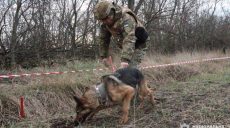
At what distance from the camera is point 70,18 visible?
1606cm

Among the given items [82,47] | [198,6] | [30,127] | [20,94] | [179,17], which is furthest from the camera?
[198,6]

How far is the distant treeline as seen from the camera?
1230cm

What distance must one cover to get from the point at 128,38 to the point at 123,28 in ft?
0.81

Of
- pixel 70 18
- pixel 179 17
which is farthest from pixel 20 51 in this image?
pixel 179 17

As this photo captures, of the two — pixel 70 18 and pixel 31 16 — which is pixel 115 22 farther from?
pixel 70 18

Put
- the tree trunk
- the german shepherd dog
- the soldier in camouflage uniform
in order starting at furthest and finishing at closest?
the tree trunk
the soldier in camouflage uniform
the german shepherd dog

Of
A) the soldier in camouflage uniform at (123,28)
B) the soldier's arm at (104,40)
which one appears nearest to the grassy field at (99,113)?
the soldier in camouflage uniform at (123,28)

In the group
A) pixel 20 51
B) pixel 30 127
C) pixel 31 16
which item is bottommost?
pixel 30 127

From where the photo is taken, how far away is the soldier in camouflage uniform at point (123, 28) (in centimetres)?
508

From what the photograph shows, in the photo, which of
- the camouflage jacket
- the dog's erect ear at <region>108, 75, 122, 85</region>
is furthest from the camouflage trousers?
the dog's erect ear at <region>108, 75, 122, 85</region>

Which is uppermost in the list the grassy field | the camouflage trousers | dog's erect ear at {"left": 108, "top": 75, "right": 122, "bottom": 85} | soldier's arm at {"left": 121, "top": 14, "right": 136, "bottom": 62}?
soldier's arm at {"left": 121, "top": 14, "right": 136, "bottom": 62}

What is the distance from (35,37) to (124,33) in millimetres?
8334

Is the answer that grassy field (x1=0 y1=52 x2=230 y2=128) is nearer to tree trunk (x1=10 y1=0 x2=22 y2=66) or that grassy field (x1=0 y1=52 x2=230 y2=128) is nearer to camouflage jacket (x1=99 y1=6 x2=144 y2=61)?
camouflage jacket (x1=99 y1=6 x2=144 y2=61)

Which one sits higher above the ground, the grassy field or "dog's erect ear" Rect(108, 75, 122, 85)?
"dog's erect ear" Rect(108, 75, 122, 85)
